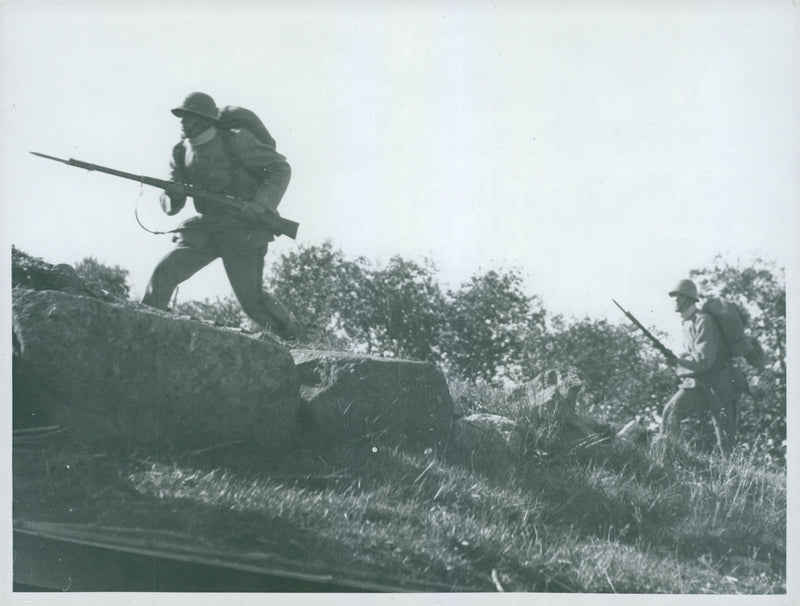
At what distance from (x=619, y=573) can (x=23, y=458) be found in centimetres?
387

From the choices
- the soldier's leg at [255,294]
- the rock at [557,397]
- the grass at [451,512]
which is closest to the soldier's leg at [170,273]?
the soldier's leg at [255,294]

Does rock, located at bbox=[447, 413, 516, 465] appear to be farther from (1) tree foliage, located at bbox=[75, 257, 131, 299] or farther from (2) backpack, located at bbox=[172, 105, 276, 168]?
(1) tree foliage, located at bbox=[75, 257, 131, 299]

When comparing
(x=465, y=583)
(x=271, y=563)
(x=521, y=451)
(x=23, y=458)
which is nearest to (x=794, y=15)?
(x=521, y=451)

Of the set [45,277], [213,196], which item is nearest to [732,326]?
[213,196]

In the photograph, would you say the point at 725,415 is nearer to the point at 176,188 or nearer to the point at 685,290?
the point at 685,290

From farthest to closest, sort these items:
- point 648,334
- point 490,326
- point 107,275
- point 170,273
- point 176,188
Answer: point 490,326 < point 107,275 < point 648,334 < point 176,188 < point 170,273

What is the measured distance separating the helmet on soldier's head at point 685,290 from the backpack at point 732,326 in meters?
0.15

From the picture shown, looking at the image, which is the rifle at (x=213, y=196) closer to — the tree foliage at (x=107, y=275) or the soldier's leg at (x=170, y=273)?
the soldier's leg at (x=170, y=273)

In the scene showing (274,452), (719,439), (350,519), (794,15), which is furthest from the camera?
(719,439)

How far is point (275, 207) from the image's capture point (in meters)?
8.02

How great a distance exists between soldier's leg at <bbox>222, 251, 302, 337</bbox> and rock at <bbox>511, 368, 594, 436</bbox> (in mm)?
2132

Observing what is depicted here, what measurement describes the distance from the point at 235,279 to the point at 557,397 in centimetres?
289

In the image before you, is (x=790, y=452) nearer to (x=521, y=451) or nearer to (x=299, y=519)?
(x=521, y=451)

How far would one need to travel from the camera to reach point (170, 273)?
25.6 feet
